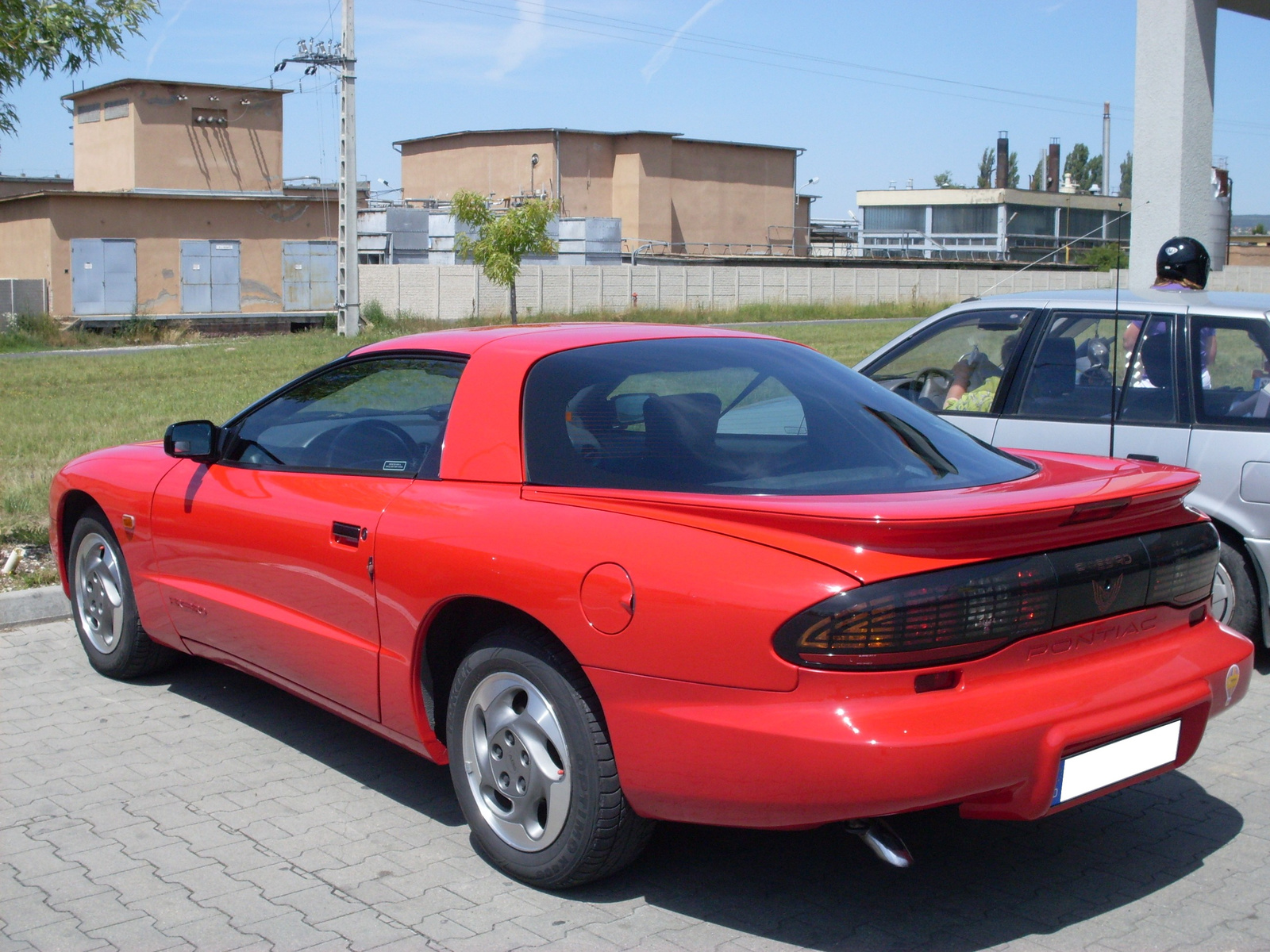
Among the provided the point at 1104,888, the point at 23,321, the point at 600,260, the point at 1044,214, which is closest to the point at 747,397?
the point at 1104,888

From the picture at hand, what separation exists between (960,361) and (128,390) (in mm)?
17041

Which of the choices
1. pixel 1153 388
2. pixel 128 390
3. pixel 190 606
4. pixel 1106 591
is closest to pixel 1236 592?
pixel 1153 388

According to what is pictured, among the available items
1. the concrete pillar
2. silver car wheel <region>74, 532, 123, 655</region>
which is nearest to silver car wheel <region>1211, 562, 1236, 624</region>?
silver car wheel <region>74, 532, 123, 655</region>

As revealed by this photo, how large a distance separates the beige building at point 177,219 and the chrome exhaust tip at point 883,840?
39.8 metres

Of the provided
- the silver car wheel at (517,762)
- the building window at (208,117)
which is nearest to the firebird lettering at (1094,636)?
the silver car wheel at (517,762)

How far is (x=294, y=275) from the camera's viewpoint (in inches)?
1681

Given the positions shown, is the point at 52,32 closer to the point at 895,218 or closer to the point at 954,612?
the point at 954,612

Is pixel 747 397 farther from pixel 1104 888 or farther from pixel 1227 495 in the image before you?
pixel 1227 495

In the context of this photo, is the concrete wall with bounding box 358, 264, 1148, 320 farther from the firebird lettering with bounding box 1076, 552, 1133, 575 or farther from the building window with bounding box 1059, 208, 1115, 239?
the firebird lettering with bounding box 1076, 552, 1133, 575

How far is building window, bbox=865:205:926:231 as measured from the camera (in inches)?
3091

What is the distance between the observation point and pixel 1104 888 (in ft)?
11.6

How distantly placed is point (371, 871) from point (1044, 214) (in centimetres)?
7585

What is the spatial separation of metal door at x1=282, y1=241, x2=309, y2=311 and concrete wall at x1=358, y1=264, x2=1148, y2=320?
96.1 inches

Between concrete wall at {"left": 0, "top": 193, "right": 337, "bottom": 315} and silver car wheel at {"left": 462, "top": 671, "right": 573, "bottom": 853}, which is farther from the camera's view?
concrete wall at {"left": 0, "top": 193, "right": 337, "bottom": 315}
